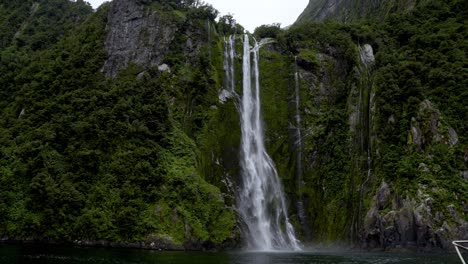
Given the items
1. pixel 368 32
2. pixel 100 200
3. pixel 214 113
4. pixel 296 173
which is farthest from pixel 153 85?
pixel 368 32

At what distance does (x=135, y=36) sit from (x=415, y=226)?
3663 centimetres

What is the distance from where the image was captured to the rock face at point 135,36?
50.9 meters

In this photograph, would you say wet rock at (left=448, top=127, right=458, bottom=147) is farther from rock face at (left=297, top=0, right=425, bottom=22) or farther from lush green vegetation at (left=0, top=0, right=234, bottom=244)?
rock face at (left=297, top=0, right=425, bottom=22)

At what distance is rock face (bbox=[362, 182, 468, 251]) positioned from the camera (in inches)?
1396

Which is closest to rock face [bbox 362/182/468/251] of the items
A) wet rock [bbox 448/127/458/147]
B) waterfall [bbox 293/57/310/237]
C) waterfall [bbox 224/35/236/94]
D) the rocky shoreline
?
wet rock [bbox 448/127/458/147]

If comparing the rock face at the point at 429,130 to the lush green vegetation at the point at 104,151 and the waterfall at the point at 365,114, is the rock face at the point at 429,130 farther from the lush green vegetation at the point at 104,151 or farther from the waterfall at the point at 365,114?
the lush green vegetation at the point at 104,151

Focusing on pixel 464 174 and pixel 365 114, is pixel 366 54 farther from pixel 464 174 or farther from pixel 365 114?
pixel 464 174

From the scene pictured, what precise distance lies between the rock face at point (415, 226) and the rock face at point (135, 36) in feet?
95.1

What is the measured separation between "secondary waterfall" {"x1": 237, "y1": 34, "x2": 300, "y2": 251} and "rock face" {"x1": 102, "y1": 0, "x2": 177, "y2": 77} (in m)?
11.2

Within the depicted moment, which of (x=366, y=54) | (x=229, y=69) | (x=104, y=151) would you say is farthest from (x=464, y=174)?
(x=104, y=151)

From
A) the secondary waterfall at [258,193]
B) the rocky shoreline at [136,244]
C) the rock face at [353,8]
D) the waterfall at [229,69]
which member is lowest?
the rocky shoreline at [136,244]

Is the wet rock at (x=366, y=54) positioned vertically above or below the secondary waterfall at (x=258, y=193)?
above

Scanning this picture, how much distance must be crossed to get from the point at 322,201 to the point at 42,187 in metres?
26.2

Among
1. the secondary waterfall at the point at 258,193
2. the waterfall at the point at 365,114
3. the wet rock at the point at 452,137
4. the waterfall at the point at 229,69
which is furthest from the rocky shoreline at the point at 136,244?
the wet rock at the point at 452,137
